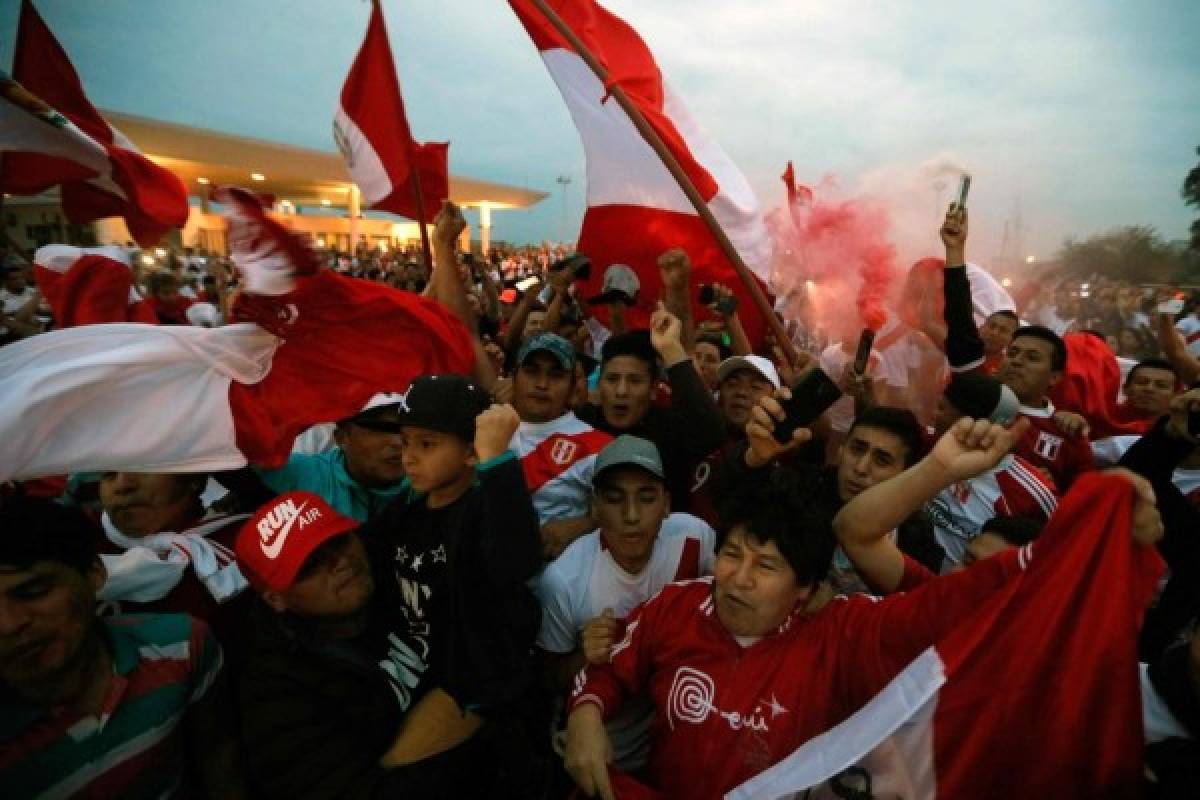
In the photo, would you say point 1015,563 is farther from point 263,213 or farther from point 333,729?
point 263,213

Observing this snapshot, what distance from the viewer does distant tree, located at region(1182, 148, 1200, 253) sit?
80.1 ft

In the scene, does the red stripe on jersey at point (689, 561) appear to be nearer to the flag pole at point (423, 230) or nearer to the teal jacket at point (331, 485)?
the teal jacket at point (331, 485)

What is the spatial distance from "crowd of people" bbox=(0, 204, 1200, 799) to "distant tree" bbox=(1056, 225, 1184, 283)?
2587cm

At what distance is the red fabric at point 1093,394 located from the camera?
4.66 meters

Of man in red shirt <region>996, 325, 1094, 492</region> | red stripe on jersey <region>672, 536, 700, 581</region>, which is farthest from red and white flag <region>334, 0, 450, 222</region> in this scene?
man in red shirt <region>996, 325, 1094, 492</region>

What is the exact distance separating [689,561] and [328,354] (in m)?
1.84

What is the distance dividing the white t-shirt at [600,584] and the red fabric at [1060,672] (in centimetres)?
105

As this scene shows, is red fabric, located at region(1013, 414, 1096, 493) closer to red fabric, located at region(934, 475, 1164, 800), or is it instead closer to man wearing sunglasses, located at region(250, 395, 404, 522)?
red fabric, located at region(934, 475, 1164, 800)

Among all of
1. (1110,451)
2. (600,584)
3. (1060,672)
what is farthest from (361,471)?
(1110,451)

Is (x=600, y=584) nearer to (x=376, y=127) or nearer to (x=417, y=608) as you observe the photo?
(x=417, y=608)

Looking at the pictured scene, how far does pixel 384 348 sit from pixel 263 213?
82cm

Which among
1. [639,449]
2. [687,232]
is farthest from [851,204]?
[639,449]

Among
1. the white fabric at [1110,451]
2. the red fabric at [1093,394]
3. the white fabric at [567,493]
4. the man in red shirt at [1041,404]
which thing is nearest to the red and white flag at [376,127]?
the white fabric at [567,493]

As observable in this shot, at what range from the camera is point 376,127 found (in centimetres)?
405
